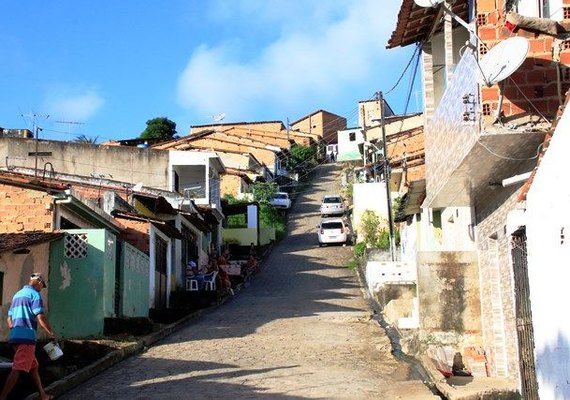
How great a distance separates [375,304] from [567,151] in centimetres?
1698

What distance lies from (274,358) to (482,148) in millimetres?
6045

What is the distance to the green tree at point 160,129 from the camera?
70562 mm

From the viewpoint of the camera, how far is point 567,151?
6.75 m

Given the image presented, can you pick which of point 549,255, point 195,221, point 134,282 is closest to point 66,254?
point 134,282

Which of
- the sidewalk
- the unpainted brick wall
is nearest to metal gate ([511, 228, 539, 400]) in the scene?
the sidewalk

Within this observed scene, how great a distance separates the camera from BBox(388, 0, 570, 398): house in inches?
360

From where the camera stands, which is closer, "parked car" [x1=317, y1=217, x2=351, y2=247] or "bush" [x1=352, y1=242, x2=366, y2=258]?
"bush" [x1=352, y1=242, x2=366, y2=258]

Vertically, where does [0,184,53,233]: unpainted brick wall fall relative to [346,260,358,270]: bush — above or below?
above

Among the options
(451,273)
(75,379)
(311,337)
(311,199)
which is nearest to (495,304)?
(451,273)

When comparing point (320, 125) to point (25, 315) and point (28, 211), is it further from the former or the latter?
point (25, 315)

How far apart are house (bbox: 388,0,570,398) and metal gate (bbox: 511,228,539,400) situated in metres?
0.03

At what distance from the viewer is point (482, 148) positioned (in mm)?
9375

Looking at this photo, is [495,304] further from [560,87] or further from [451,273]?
[560,87]

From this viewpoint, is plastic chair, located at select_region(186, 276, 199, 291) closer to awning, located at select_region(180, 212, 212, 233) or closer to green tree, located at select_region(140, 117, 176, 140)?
awning, located at select_region(180, 212, 212, 233)
